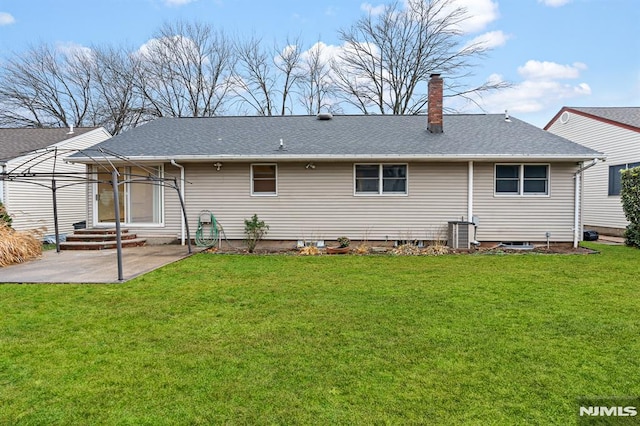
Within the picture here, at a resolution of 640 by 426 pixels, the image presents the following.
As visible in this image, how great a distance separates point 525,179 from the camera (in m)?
10.3

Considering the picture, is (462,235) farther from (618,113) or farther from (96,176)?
(96,176)

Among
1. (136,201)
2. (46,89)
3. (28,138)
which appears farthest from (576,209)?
(46,89)

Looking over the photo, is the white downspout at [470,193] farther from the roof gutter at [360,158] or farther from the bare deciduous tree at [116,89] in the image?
the bare deciduous tree at [116,89]

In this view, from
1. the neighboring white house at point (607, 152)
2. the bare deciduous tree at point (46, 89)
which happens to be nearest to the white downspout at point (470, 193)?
the neighboring white house at point (607, 152)

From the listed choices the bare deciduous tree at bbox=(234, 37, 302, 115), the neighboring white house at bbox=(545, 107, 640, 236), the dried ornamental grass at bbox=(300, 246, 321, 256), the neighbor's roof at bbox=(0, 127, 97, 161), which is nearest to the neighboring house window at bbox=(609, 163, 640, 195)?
the neighboring white house at bbox=(545, 107, 640, 236)

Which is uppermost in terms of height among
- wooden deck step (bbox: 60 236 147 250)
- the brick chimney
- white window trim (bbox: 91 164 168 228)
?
the brick chimney

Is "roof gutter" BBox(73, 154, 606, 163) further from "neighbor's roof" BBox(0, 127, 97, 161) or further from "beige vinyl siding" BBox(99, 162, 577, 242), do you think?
"neighbor's roof" BBox(0, 127, 97, 161)

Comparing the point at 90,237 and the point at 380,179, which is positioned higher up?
the point at 380,179

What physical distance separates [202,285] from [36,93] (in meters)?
26.0

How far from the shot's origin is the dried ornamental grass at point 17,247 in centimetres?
799

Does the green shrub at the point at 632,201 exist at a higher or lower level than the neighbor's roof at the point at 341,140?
lower

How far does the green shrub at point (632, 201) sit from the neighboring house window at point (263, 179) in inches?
392

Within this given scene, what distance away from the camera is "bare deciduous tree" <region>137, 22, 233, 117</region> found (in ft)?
83.7

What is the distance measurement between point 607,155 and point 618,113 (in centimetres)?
242
